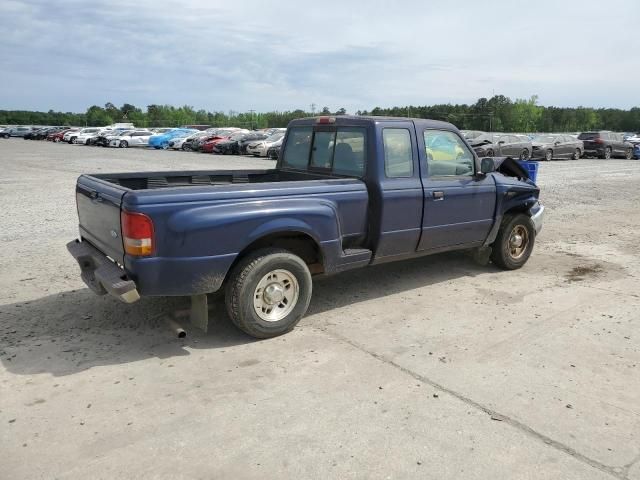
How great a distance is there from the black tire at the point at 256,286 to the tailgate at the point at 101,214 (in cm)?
93

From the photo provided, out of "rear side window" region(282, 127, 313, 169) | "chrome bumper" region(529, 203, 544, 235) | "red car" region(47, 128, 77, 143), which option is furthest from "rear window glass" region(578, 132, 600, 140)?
"red car" region(47, 128, 77, 143)

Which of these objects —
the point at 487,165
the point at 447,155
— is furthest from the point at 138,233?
the point at 487,165

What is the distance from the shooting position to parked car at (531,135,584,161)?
87.6ft

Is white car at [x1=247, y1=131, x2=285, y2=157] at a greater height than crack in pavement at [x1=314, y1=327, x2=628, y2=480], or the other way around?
white car at [x1=247, y1=131, x2=285, y2=157]

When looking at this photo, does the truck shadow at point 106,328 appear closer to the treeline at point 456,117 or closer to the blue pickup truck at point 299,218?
the blue pickup truck at point 299,218

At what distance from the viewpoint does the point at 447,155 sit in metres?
5.86

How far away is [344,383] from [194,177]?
10.5ft

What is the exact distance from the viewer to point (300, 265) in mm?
4598

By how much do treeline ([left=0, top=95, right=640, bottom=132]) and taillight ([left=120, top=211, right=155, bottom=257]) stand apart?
4644 centimetres

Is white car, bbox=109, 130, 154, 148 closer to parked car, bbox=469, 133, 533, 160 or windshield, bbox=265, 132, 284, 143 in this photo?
windshield, bbox=265, 132, 284, 143

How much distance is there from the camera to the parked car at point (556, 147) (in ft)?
87.6

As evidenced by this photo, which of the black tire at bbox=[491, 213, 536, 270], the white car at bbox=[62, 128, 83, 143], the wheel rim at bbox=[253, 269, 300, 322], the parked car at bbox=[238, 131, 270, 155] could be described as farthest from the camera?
the white car at bbox=[62, 128, 83, 143]

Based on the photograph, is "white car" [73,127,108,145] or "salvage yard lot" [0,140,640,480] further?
"white car" [73,127,108,145]

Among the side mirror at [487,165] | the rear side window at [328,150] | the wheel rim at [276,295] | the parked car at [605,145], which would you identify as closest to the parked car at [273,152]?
the parked car at [605,145]
